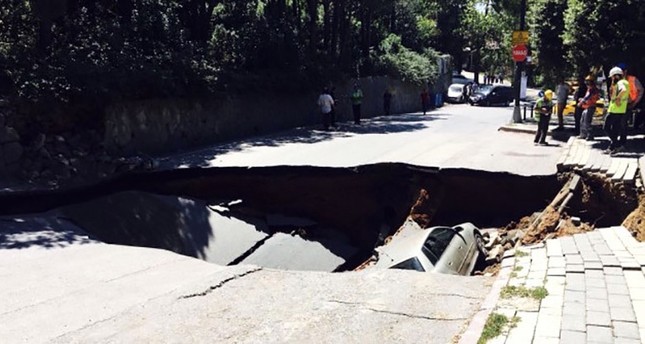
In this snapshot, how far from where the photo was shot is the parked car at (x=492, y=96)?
4084 centimetres

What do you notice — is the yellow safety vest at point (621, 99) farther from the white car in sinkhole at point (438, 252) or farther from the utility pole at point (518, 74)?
the utility pole at point (518, 74)

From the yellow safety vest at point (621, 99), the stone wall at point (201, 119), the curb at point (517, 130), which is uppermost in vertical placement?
the yellow safety vest at point (621, 99)

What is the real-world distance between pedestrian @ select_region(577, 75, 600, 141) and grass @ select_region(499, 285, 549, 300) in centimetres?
1072

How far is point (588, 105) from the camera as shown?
51.7 ft

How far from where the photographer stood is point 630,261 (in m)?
6.96

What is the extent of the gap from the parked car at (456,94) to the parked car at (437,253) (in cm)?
3471

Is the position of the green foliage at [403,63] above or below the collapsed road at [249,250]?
above

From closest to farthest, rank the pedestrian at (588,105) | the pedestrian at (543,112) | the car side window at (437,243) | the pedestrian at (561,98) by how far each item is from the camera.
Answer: the car side window at (437,243) → the pedestrian at (588,105) → the pedestrian at (543,112) → the pedestrian at (561,98)

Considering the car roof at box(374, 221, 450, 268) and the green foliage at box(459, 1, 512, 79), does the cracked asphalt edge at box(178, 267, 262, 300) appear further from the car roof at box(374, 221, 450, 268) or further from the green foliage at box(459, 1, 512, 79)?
the green foliage at box(459, 1, 512, 79)

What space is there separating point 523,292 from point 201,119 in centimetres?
1441

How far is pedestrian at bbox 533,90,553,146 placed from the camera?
54.1 ft

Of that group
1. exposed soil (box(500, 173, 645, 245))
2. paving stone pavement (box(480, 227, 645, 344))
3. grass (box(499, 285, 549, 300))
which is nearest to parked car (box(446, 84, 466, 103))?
exposed soil (box(500, 173, 645, 245))

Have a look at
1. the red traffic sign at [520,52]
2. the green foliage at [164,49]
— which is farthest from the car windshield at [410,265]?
→ the red traffic sign at [520,52]

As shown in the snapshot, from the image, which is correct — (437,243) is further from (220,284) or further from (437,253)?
(220,284)
